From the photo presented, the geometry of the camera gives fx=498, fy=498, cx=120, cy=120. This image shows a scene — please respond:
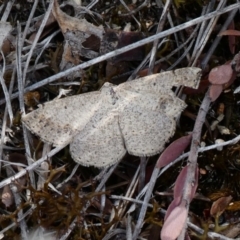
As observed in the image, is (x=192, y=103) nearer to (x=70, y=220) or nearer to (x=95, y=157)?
(x=95, y=157)

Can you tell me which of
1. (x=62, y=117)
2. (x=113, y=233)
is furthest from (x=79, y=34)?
(x=113, y=233)

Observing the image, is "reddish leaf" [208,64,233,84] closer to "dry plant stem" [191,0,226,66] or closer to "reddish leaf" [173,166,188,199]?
"dry plant stem" [191,0,226,66]

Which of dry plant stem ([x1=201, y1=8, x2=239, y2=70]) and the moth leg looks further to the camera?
dry plant stem ([x1=201, y1=8, x2=239, y2=70])

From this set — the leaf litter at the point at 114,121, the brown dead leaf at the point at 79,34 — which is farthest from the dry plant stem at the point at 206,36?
the brown dead leaf at the point at 79,34

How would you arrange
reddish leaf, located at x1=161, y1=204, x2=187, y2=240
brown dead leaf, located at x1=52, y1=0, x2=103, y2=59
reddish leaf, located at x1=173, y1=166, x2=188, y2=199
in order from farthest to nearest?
brown dead leaf, located at x1=52, y1=0, x2=103, y2=59, reddish leaf, located at x1=173, y1=166, x2=188, y2=199, reddish leaf, located at x1=161, y1=204, x2=187, y2=240

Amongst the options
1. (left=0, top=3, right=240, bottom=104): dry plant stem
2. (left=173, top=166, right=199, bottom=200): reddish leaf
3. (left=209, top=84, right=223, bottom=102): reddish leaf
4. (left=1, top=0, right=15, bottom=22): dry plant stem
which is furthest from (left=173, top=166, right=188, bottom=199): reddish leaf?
(left=1, top=0, right=15, bottom=22): dry plant stem

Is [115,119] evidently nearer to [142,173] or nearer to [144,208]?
[142,173]

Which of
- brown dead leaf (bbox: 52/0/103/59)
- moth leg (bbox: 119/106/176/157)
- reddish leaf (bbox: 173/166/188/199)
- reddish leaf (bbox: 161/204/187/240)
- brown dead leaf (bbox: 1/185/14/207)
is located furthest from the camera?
brown dead leaf (bbox: 52/0/103/59)

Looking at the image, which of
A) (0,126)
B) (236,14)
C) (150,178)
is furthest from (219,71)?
(0,126)
